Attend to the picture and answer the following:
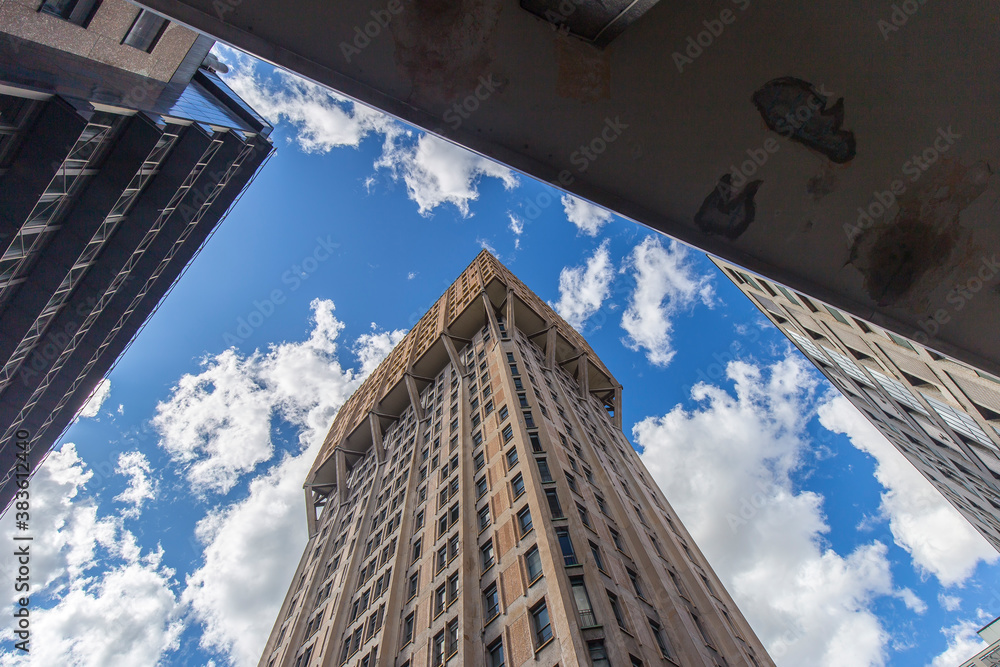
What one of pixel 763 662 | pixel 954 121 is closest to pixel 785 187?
pixel 954 121

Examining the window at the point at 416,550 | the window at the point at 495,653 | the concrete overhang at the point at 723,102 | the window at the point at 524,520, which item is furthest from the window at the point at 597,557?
the concrete overhang at the point at 723,102

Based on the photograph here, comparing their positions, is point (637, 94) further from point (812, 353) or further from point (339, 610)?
point (812, 353)

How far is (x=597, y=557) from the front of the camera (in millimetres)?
20266

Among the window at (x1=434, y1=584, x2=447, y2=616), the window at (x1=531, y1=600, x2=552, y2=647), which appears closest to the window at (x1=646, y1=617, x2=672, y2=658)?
the window at (x1=531, y1=600, x2=552, y2=647)

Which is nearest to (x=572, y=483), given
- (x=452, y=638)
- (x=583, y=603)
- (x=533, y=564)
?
(x=533, y=564)

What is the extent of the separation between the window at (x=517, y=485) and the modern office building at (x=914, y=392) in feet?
47.2

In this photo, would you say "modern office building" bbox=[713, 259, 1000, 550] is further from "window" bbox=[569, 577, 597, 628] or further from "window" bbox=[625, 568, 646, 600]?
"window" bbox=[625, 568, 646, 600]

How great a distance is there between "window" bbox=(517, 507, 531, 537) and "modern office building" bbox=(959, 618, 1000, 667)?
196 feet

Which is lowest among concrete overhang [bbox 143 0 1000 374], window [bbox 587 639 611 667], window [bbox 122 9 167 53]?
concrete overhang [bbox 143 0 1000 374]

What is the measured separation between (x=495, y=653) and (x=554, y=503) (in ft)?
22.6

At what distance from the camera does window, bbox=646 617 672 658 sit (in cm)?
1770

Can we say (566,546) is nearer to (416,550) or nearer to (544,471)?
(544,471)

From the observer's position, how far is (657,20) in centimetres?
343

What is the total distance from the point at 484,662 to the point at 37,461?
41.1 metres
